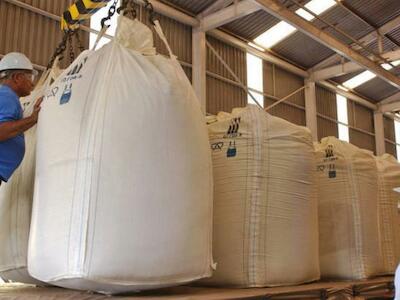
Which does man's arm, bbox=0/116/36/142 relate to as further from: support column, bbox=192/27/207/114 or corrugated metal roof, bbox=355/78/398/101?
corrugated metal roof, bbox=355/78/398/101

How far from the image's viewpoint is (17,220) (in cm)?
203

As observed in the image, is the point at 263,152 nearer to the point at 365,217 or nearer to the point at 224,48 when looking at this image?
the point at 365,217

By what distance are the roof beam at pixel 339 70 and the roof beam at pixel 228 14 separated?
262cm

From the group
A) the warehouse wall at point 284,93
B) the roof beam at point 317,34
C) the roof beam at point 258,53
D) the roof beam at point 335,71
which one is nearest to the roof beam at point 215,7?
the roof beam at point 258,53

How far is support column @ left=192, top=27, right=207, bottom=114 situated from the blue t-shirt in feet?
21.1

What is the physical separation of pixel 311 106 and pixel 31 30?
21.3 ft

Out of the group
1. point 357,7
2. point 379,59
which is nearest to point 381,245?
point 379,59

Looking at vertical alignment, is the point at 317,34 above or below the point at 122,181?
above

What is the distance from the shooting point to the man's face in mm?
2400

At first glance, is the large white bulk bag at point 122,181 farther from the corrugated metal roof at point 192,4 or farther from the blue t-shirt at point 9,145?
the corrugated metal roof at point 192,4

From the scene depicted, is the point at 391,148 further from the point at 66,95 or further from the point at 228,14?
the point at 66,95

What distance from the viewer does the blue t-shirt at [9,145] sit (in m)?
2.09

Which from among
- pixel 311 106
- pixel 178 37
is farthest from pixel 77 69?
pixel 311 106

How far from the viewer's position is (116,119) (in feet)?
5.36
